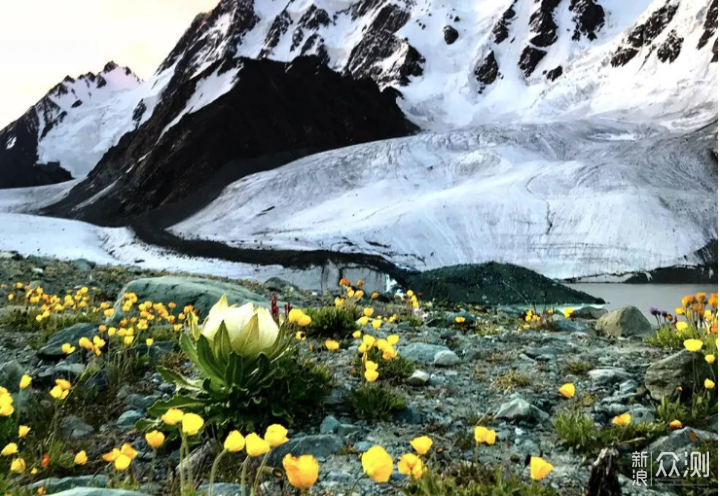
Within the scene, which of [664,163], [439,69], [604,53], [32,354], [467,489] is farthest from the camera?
[439,69]

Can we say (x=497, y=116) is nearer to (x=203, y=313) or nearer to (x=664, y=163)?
(x=664, y=163)

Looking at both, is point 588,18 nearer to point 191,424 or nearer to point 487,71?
point 487,71

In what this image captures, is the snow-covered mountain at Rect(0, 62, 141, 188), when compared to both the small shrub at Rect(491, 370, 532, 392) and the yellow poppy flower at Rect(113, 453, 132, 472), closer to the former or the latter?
the small shrub at Rect(491, 370, 532, 392)

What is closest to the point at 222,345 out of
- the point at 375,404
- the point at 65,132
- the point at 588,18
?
the point at 375,404

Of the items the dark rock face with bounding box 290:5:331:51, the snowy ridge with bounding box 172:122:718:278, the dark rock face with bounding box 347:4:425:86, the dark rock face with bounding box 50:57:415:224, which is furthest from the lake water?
the dark rock face with bounding box 290:5:331:51

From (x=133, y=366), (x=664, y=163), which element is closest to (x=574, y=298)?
(x=133, y=366)

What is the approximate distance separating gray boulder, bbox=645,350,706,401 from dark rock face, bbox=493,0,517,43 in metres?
75.0

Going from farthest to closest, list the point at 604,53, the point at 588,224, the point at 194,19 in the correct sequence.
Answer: the point at 194,19
the point at 604,53
the point at 588,224

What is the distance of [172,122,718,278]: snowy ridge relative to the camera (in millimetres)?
22891

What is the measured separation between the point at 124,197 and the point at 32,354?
49.9m

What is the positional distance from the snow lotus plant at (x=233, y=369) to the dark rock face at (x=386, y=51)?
68.5 metres

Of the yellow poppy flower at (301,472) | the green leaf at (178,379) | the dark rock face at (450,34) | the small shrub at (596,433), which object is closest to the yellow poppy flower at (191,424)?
the yellow poppy flower at (301,472)

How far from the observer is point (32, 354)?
4.28 m

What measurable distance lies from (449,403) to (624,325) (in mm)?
3628
